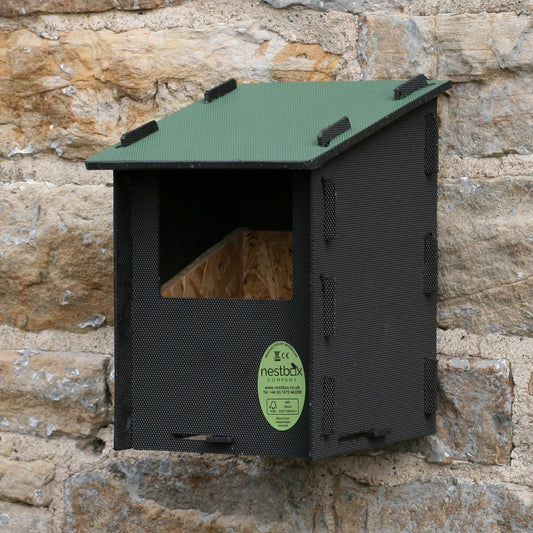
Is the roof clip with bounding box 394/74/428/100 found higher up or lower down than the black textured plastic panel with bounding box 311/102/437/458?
higher up

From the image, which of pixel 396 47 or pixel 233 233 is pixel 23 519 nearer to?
pixel 233 233

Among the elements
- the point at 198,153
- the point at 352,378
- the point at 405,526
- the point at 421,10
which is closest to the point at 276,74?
the point at 421,10

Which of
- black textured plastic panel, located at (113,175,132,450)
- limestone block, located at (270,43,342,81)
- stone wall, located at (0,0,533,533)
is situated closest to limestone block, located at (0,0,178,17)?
stone wall, located at (0,0,533,533)

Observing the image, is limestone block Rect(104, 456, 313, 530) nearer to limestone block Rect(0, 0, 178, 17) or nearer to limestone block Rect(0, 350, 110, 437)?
limestone block Rect(0, 350, 110, 437)

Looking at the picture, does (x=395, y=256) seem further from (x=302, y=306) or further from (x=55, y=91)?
(x=55, y=91)

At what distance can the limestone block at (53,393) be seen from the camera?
5.84ft

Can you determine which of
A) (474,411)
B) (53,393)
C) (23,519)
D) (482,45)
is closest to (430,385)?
(474,411)

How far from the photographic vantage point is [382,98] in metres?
1.50

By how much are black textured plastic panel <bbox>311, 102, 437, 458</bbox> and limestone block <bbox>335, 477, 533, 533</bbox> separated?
124 mm

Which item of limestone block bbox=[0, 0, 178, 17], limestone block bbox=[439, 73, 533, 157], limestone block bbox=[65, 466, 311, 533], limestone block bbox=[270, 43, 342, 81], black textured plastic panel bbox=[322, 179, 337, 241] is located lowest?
limestone block bbox=[65, 466, 311, 533]

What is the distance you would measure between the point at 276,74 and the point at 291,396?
0.56 m

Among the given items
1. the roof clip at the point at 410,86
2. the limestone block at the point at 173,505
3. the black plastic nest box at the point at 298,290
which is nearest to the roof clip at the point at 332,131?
the black plastic nest box at the point at 298,290

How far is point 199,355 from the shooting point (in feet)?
4.77

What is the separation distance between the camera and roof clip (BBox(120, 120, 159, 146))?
1.45 m
